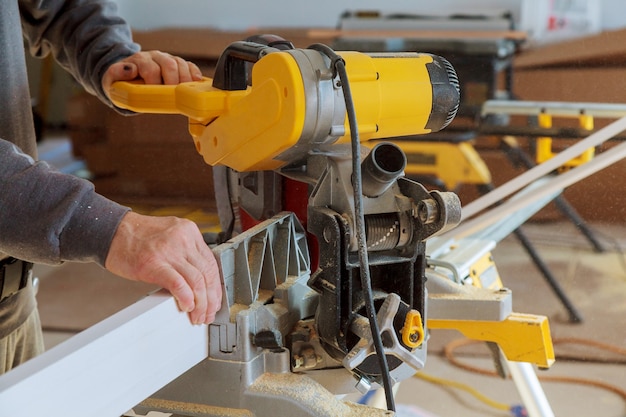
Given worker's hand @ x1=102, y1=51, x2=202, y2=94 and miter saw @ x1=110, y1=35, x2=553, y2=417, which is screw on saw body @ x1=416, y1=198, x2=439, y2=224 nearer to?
miter saw @ x1=110, y1=35, x2=553, y2=417

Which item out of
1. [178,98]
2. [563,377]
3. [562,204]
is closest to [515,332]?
[178,98]

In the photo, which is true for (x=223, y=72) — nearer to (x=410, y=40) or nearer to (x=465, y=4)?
(x=410, y=40)

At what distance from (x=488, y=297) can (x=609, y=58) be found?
111 inches

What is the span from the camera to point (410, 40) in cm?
355

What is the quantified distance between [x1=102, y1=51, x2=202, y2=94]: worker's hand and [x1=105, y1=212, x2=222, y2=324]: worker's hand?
45 cm

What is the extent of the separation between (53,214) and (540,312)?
2409mm

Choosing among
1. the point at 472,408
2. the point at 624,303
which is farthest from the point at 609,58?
the point at 472,408

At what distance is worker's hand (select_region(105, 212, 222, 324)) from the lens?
2.58 feet

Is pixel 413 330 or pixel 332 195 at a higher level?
pixel 332 195

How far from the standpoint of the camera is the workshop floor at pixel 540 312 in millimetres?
2373

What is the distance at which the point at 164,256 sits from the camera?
79 centimetres

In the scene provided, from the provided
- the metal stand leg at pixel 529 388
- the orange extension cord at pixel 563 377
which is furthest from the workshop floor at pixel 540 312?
the metal stand leg at pixel 529 388

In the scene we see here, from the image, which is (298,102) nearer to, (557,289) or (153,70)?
(153,70)

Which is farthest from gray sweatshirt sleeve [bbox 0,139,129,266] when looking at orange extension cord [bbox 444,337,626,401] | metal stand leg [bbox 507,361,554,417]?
orange extension cord [bbox 444,337,626,401]
